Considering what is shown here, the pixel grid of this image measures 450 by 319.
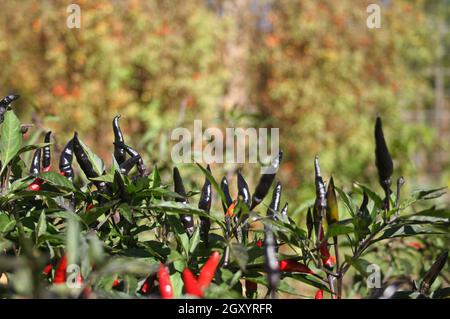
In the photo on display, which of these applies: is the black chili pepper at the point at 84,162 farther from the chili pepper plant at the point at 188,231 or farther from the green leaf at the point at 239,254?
the green leaf at the point at 239,254

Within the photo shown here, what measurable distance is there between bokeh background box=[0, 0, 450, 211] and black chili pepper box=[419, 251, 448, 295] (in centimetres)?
261

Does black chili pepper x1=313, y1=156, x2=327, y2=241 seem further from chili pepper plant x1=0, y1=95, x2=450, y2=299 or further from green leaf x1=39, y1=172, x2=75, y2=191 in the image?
green leaf x1=39, y1=172, x2=75, y2=191

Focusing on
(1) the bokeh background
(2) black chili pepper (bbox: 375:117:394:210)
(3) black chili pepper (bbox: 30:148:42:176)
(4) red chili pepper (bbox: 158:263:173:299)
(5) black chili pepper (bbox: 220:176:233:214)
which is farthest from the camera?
(1) the bokeh background

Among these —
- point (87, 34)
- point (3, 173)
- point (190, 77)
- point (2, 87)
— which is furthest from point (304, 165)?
point (3, 173)

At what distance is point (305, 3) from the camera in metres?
5.72

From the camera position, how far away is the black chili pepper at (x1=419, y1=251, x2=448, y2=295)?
43.2 inches

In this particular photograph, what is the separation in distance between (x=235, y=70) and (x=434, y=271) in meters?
4.70

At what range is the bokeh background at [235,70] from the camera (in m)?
4.95

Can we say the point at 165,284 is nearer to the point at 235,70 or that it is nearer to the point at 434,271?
the point at 434,271

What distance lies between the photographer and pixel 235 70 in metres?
5.70

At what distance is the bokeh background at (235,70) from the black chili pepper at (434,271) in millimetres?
2612

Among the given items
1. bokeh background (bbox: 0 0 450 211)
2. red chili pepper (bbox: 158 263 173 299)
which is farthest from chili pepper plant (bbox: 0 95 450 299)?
bokeh background (bbox: 0 0 450 211)

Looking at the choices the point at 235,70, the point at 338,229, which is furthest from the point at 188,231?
the point at 235,70
